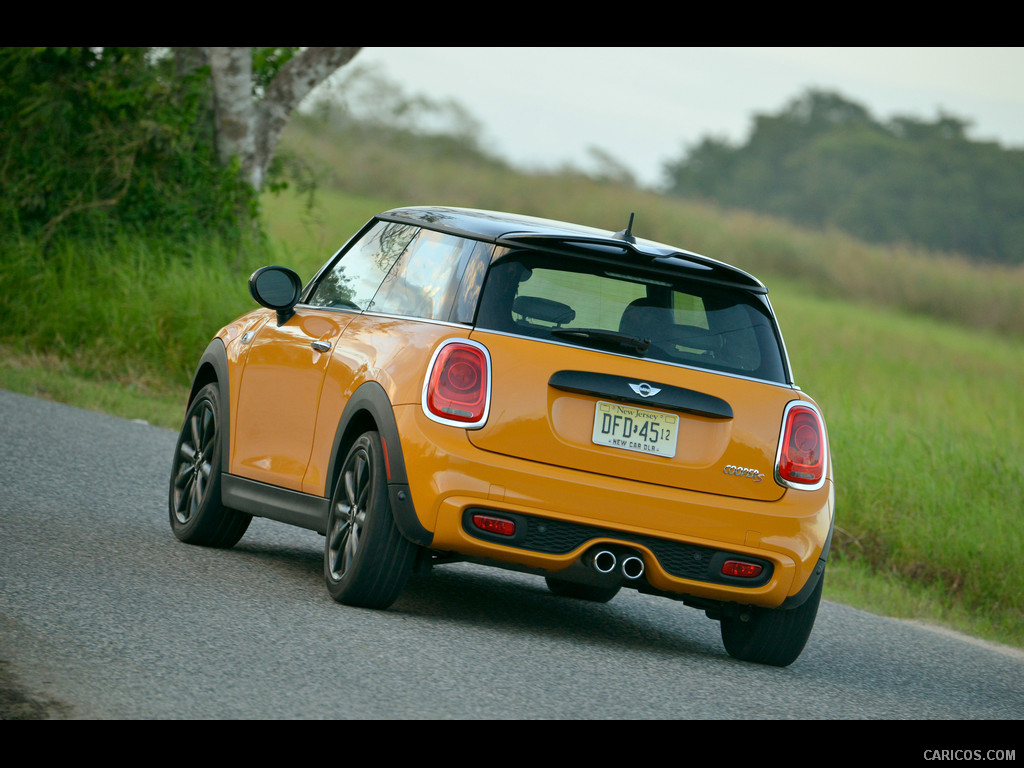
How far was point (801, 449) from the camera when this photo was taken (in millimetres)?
5875

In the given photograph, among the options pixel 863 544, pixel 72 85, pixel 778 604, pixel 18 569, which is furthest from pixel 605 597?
pixel 72 85

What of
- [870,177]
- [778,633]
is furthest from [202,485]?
[870,177]

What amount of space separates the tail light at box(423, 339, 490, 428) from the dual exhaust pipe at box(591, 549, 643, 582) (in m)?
0.67

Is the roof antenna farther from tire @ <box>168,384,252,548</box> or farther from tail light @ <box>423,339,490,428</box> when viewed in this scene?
tire @ <box>168,384,252,548</box>

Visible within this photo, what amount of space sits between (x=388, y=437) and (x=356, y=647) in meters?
0.83

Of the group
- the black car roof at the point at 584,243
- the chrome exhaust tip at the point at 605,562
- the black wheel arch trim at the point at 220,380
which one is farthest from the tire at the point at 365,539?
the black wheel arch trim at the point at 220,380

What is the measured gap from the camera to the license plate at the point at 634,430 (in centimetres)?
560

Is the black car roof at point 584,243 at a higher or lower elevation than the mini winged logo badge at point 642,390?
higher

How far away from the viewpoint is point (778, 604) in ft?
19.2

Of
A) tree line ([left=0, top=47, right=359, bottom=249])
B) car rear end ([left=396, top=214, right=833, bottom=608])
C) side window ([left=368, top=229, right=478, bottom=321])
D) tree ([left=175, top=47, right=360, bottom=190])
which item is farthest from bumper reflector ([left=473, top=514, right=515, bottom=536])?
tree ([left=175, top=47, right=360, bottom=190])

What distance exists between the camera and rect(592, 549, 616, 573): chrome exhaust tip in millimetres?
5574

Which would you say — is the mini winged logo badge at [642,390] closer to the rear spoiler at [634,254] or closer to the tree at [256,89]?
the rear spoiler at [634,254]

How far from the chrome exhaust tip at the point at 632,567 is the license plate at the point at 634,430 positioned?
403 millimetres

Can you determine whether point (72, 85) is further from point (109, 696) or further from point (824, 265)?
point (824, 265)
